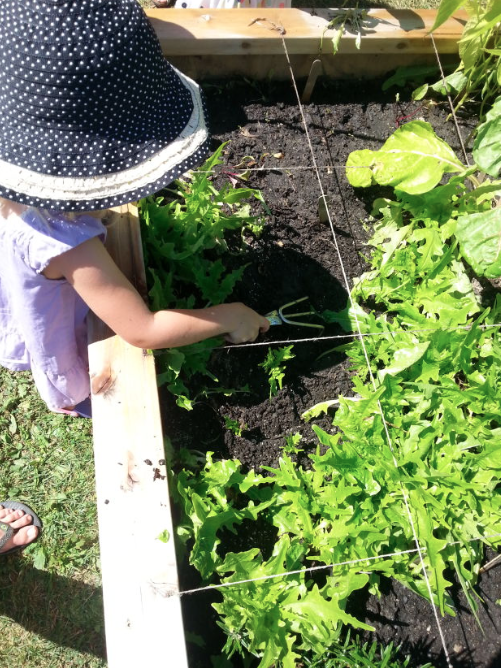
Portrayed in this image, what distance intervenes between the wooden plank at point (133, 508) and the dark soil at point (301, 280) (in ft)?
0.95

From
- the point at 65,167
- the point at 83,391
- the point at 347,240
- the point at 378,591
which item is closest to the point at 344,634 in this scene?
the point at 378,591

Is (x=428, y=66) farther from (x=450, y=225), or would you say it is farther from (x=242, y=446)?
(x=242, y=446)

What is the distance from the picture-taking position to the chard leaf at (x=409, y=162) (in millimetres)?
1815

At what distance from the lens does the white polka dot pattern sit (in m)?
0.90

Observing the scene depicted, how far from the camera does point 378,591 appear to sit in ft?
4.80

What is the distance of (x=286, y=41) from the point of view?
1930mm

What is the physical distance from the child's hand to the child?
0.17 m

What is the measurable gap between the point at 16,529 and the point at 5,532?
0.20ft

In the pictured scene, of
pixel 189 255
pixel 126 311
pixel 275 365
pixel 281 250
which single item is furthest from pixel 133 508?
pixel 281 250

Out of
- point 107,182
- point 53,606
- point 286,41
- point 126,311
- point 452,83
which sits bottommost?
point 53,606

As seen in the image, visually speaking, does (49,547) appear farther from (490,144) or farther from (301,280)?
(490,144)

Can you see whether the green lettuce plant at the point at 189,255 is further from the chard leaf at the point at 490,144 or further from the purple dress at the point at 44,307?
the chard leaf at the point at 490,144

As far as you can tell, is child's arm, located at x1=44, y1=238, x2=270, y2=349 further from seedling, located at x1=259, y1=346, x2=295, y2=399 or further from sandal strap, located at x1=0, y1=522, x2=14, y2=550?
sandal strap, located at x1=0, y1=522, x2=14, y2=550

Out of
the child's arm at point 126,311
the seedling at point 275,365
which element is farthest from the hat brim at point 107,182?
the seedling at point 275,365
